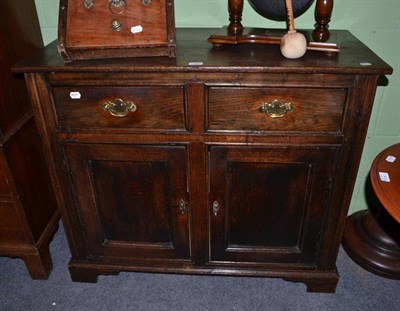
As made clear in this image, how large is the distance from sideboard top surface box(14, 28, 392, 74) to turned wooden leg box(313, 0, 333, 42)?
0.26 feet

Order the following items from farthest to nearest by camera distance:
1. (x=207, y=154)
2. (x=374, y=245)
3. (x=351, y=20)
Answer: (x=374, y=245) < (x=351, y=20) < (x=207, y=154)

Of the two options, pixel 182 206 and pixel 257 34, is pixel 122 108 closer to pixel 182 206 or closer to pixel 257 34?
pixel 182 206

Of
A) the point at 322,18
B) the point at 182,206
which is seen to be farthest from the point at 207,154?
the point at 322,18

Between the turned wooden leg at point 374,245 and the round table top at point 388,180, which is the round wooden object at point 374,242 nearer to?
the turned wooden leg at point 374,245

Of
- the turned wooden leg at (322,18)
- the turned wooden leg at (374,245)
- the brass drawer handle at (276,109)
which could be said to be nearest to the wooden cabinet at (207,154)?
the brass drawer handle at (276,109)

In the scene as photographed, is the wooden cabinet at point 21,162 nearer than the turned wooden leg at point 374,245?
Yes

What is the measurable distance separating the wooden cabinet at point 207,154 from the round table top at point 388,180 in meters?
0.12

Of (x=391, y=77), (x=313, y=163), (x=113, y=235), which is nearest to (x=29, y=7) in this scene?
(x=113, y=235)

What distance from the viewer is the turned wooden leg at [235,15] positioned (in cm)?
143

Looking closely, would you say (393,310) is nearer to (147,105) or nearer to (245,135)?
(245,135)

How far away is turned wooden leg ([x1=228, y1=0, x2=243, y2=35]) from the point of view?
1.43 metres

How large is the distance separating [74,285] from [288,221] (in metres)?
1.05

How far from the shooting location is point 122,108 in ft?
4.31

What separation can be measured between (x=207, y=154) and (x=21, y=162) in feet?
2.64
